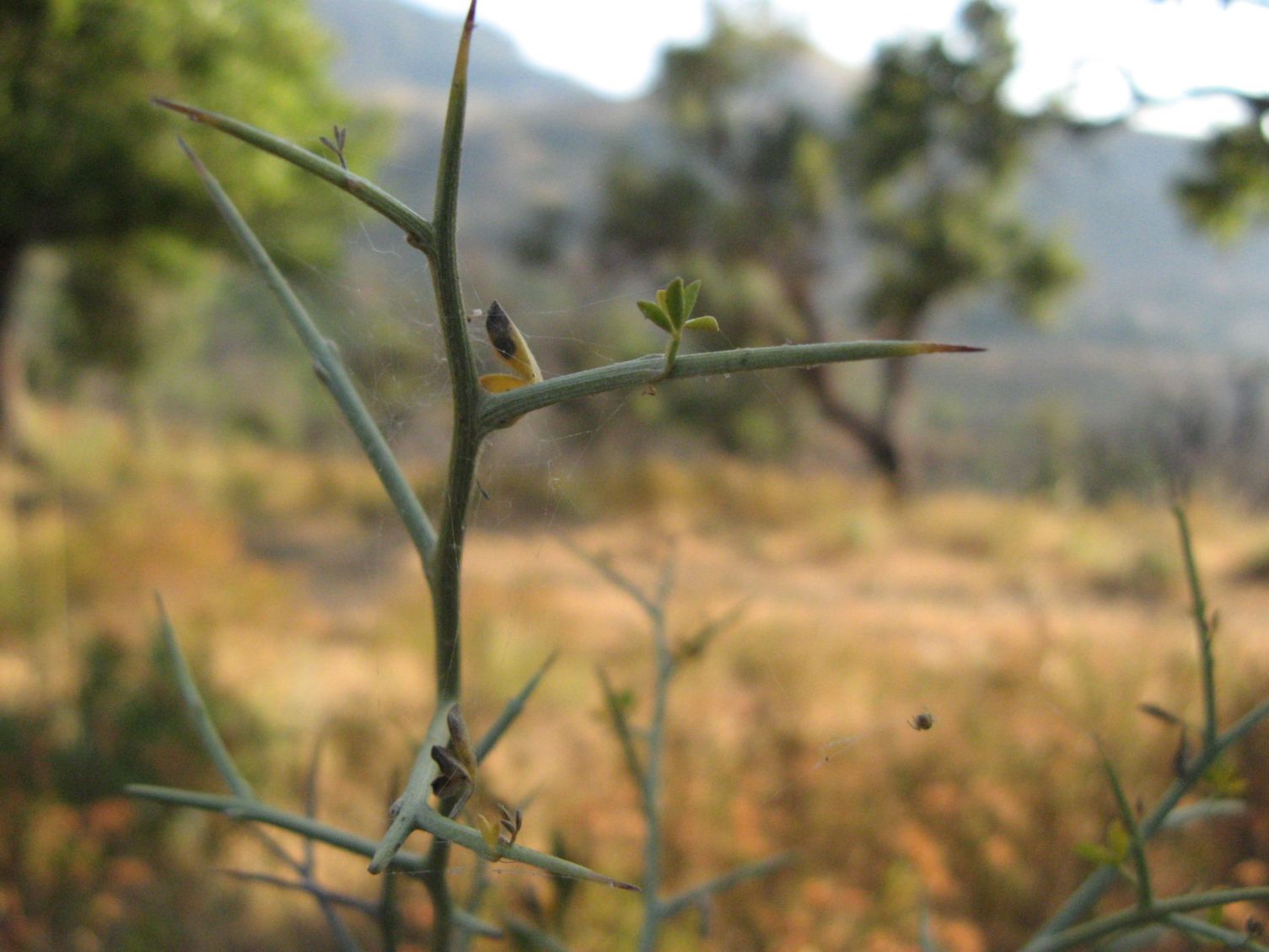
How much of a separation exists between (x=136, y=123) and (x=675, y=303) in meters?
6.59

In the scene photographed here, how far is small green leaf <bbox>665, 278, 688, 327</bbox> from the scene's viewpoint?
16.0 inches

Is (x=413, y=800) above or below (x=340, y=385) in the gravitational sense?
below

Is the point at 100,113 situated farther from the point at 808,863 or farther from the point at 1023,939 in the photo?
the point at 1023,939

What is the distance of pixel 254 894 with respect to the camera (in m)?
2.87

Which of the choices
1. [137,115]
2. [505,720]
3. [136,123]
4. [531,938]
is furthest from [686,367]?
[136,123]

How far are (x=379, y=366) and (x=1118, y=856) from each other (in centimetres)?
64

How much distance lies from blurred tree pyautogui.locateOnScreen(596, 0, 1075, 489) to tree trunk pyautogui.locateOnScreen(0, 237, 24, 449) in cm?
678

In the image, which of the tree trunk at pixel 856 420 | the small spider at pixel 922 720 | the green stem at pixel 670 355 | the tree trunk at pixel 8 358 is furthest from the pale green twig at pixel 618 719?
the tree trunk at pixel 856 420

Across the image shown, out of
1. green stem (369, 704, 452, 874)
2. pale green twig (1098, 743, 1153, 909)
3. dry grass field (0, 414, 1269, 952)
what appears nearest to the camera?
green stem (369, 704, 452, 874)

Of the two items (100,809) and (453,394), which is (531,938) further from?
(100,809)

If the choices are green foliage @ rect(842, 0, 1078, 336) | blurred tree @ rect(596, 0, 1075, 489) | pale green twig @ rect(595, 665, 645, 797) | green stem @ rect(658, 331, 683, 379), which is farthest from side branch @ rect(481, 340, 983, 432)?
green foliage @ rect(842, 0, 1078, 336)

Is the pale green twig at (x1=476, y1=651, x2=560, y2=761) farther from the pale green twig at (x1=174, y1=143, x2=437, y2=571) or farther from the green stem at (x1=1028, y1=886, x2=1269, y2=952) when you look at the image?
the green stem at (x1=1028, y1=886, x2=1269, y2=952)

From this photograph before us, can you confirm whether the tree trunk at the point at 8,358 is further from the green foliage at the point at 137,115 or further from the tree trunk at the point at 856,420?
the tree trunk at the point at 856,420

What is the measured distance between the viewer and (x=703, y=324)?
0.42 meters
